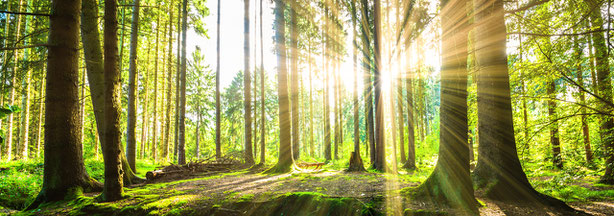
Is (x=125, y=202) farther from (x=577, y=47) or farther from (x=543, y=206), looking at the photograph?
(x=577, y=47)

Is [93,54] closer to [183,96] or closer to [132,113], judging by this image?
[132,113]

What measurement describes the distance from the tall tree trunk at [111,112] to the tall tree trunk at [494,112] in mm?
7728

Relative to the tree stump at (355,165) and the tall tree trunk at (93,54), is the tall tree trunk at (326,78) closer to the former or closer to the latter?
the tree stump at (355,165)

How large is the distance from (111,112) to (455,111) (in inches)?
266

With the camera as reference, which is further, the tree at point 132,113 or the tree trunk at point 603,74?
the tree at point 132,113

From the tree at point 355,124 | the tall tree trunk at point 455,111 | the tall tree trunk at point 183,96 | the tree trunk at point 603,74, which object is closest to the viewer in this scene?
the tall tree trunk at point 455,111

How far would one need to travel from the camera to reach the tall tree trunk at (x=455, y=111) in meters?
4.28

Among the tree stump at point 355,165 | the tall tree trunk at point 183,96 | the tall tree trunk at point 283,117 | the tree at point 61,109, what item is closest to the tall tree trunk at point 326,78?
the tall tree trunk at point 283,117

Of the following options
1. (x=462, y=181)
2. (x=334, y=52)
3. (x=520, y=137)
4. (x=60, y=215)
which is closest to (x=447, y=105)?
(x=462, y=181)

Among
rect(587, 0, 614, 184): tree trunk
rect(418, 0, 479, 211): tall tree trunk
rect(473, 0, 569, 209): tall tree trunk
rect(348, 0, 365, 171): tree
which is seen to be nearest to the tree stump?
rect(348, 0, 365, 171): tree

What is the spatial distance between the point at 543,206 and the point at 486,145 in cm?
145

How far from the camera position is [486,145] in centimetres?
547

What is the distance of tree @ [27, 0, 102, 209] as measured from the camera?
15.8 feet

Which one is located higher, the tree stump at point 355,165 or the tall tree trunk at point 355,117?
the tall tree trunk at point 355,117
